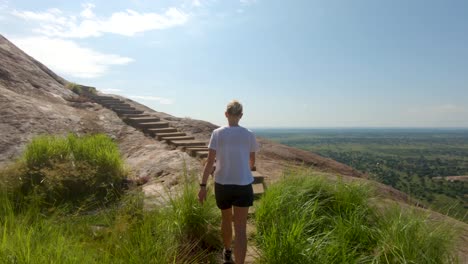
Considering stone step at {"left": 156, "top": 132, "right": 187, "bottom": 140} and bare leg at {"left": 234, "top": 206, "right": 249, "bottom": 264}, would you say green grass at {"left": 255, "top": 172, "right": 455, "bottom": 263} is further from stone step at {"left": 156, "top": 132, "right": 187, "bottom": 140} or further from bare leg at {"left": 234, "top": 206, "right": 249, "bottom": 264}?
stone step at {"left": 156, "top": 132, "right": 187, "bottom": 140}

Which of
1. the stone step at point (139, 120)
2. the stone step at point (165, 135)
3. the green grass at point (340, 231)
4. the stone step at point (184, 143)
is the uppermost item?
the stone step at point (139, 120)

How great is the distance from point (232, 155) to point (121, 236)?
4.80 ft

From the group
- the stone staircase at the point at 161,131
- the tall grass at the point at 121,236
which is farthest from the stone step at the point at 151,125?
the tall grass at the point at 121,236

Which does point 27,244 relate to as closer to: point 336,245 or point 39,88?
point 336,245

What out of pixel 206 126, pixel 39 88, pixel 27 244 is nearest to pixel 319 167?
pixel 206 126

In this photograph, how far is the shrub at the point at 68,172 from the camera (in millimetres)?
6168

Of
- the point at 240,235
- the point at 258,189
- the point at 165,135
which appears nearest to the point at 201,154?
the point at 258,189

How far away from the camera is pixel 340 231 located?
155 inches

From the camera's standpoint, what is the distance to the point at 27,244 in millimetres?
2518

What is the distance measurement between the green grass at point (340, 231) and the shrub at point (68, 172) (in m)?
3.33

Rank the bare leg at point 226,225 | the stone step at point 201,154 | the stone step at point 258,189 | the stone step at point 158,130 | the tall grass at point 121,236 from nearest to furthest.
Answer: the tall grass at point 121,236 < the bare leg at point 226,225 < the stone step at point 258,189 < the stone step at point 201,154 < the stone step at point 158,130

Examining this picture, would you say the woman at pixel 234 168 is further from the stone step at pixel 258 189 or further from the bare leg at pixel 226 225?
the stone step at pixel 258 189

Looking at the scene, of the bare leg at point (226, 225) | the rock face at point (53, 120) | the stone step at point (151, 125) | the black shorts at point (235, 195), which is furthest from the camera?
the stone step at point (151, 125)

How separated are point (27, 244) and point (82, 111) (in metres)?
11.0
